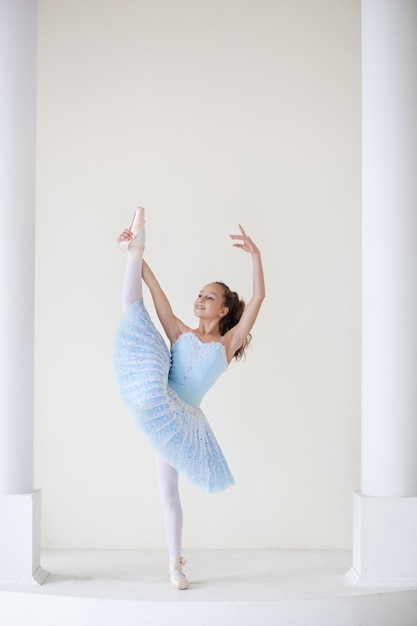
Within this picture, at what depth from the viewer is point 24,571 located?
4332 mm

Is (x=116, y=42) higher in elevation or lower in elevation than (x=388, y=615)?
higher

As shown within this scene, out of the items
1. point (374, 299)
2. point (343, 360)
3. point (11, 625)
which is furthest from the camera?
point (343, 360)

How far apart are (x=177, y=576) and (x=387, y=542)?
944 mm

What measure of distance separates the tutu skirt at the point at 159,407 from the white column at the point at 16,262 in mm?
465

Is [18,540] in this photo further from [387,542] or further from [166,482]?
[387,542]

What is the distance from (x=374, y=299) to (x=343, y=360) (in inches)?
48.7

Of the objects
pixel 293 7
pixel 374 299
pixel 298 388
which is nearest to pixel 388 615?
pixel 374 299

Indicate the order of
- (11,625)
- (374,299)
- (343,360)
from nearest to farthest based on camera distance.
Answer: (11,625) < (374,299) < (343,360)

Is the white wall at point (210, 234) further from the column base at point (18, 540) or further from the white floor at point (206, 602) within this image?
the column base at point (18, 540)

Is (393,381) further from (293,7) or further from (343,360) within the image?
(293,7)

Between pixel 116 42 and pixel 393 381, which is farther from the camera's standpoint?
pixel 116 42

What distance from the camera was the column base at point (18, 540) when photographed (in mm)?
4332

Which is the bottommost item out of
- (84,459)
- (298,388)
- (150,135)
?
(84,459)

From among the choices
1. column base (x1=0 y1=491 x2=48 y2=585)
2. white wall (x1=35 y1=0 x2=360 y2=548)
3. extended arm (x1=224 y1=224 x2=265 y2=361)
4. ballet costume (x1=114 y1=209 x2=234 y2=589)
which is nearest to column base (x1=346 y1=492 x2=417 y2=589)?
ballet costume (x1=114 y1=209 x2=234 y2=589)
